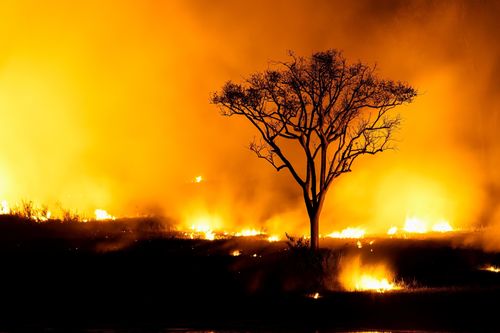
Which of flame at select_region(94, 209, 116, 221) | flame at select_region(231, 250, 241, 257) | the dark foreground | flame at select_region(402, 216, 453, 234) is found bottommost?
the dark foreground

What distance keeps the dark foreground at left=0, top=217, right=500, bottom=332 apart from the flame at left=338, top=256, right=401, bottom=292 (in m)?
0.65

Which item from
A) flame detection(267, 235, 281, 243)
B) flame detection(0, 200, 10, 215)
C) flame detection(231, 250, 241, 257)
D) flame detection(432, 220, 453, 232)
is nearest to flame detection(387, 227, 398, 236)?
flame detection(432, 220, 453, 232)

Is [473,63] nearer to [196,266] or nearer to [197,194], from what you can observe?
[197,194]

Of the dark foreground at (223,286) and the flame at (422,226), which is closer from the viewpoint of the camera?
the dark foreground at (223,286)

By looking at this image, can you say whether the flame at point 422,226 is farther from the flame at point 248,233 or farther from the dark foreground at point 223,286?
the flame at point 248,233

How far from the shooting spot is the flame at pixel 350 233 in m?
50.8

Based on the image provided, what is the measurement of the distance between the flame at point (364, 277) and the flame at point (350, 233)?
1316cm

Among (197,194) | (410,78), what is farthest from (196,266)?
(410,78)

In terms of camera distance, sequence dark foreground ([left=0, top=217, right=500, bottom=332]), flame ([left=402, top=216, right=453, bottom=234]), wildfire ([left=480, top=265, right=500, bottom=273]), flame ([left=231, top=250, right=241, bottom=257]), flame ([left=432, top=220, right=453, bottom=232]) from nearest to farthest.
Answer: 1. dark foreground ([left=0, top=217, right=500, bottom=332])
2. wildfire ([left=480, top=265, right=500, bottom=273])
3. flame ([left=231, top=250, right=241, bottom=257])
4. flame ([left=432, top=220, right=453, bottom=232])
5. flame ([left=402, top=216, right=453, bottom=234])

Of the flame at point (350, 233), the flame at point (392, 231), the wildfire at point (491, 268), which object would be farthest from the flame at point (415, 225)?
the wildfire at point (491, 268)

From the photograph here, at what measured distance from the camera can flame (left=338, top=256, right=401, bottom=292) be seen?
3270 cm

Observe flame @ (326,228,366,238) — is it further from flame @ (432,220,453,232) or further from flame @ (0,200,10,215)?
flame @ (0,200,10,215)

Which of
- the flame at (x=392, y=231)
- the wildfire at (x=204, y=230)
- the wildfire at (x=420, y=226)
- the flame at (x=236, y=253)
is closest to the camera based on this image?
the flame at (x=236, y=253)

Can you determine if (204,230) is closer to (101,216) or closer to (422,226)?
(101,216)
